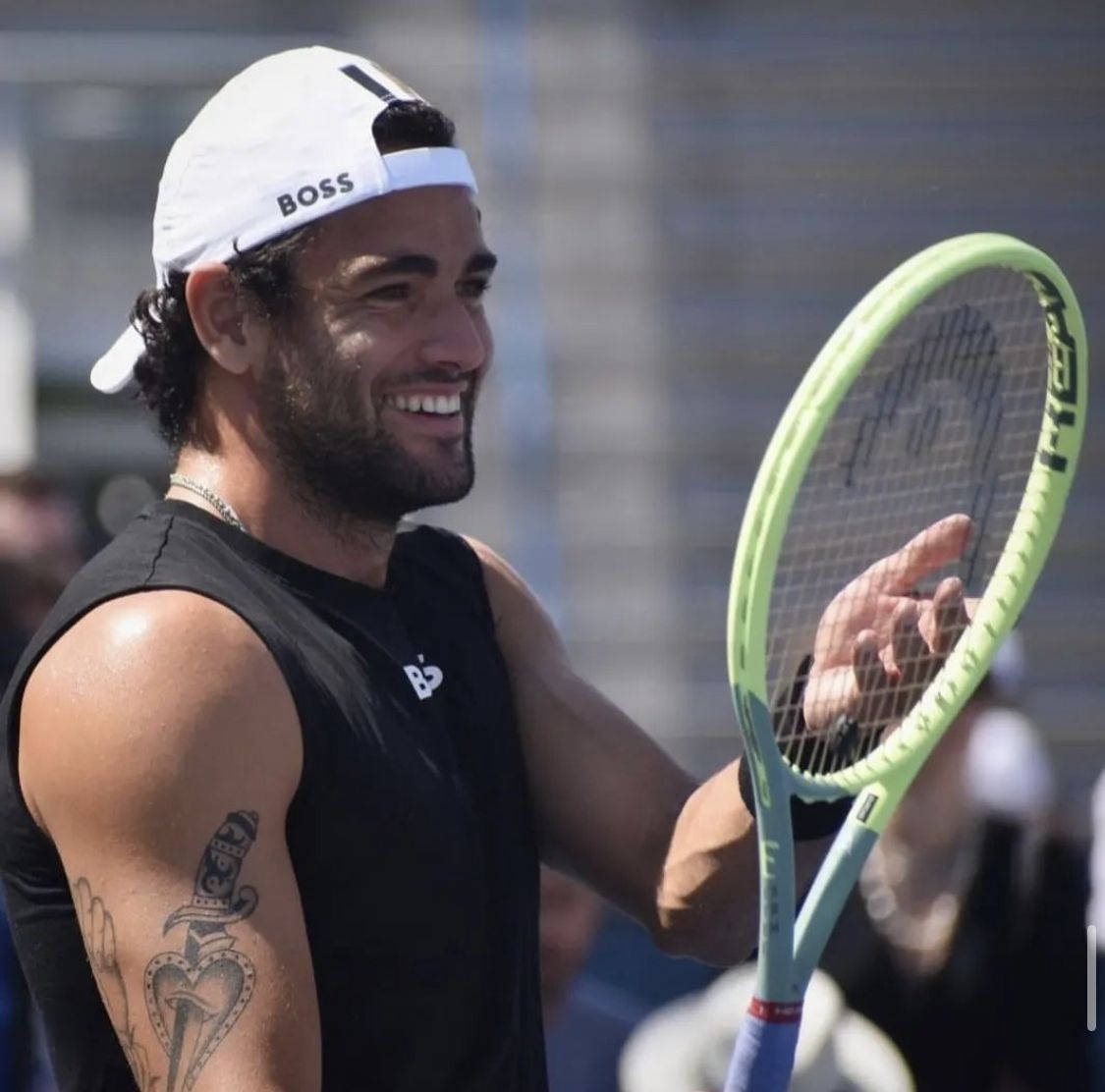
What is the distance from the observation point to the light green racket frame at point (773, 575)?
8.66 feet

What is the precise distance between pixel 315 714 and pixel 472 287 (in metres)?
0.60

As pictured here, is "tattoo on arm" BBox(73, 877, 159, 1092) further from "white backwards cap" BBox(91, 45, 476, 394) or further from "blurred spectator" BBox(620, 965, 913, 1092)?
"blurred spectator" BBox(620, 965, 913, 1092)

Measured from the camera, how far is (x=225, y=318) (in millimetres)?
2986

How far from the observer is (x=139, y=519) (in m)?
2.87

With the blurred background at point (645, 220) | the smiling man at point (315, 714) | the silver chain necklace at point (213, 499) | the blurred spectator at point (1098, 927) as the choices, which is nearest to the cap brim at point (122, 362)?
the smiling man at point (315, 714)

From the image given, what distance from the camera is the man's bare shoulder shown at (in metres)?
2.54

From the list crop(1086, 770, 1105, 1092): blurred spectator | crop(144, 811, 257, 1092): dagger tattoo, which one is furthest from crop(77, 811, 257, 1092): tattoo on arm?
crop(1086, 770, 1105, 1092): blurred spectator

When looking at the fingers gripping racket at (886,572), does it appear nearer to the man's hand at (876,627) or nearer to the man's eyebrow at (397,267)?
the man's hand at (876,627)

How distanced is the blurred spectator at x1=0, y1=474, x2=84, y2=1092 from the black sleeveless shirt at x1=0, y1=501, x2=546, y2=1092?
1.56m

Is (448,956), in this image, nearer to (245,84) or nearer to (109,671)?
(109,671)

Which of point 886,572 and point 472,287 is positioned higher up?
point 472,287

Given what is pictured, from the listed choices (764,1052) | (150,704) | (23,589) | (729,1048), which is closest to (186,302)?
(150,704)

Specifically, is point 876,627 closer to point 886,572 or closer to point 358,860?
point 886,572

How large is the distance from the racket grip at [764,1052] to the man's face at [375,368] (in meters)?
0.68
